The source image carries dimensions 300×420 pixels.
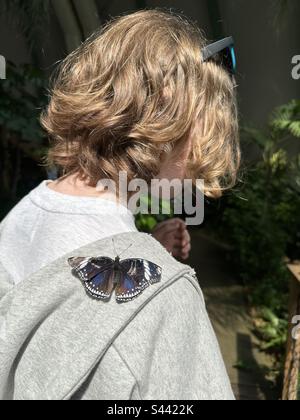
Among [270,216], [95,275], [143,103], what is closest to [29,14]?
[143,103]

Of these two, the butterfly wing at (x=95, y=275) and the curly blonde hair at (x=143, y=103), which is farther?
the curly blonde hair at (x=143, y=103)

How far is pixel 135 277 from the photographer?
2.88 ft

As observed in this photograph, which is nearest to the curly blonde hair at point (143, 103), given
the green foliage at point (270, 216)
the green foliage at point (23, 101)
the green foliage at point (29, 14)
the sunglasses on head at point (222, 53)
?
the sunglasses on head at point (222, 53)

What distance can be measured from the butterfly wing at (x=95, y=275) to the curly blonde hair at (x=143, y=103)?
0.25m

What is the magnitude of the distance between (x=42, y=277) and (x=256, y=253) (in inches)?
174

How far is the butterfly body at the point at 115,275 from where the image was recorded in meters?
0.87

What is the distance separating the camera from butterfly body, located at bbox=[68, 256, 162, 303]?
867 millimetres

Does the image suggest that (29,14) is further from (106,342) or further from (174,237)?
(106,342)

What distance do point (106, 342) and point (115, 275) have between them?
0.12 metres

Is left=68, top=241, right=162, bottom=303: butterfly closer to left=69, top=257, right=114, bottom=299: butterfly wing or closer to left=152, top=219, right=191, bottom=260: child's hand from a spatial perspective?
left=69, top=257, right=114, bottom=299: butterfly wing

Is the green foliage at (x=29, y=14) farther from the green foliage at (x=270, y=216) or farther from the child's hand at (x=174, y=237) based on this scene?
the green foliage at (x=270, y=216)

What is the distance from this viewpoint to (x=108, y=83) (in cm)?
111

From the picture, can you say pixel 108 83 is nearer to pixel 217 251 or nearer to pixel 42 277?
pixel 42 277
